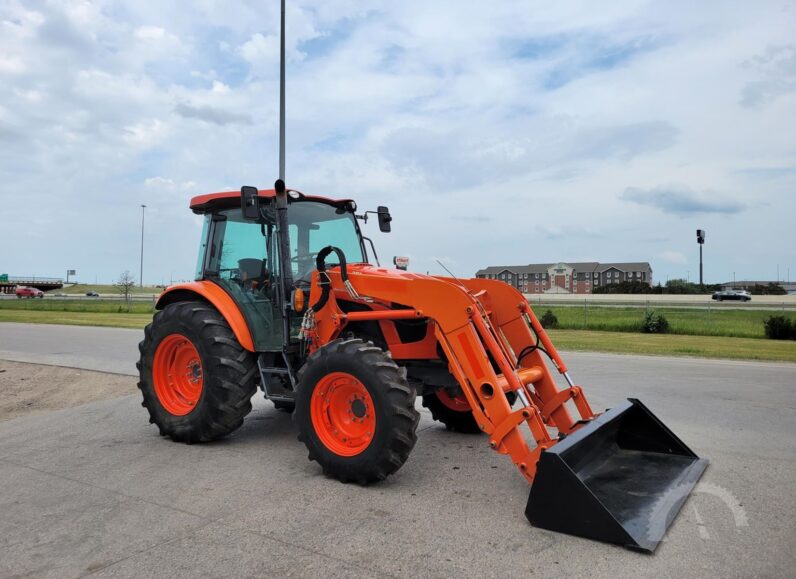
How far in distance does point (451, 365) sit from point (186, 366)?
10.8ft

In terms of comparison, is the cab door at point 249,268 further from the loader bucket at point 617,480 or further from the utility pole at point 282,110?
the utility pole at point 282,110

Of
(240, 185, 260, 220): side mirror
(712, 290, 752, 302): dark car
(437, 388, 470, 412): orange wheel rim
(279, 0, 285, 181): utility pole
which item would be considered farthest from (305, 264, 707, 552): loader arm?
(712, 290, 752, 302): dark car

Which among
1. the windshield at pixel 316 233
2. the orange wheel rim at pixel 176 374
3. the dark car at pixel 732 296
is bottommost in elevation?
the orange wheel rim at pixel 176 374

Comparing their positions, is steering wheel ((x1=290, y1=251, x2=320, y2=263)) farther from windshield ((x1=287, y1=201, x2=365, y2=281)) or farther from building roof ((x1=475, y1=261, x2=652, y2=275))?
building roof ((x1=475, y1=261, x2=652, y2=275))

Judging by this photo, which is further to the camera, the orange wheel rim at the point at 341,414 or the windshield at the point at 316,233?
the windshield at the point at 316,233

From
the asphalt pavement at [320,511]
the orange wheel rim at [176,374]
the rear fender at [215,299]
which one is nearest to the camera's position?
the asphalt pavement at [320,511]

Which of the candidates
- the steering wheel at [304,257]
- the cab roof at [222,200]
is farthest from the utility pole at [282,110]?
the steering wheel at [304,257]

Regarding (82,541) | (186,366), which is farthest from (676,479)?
(186,366)

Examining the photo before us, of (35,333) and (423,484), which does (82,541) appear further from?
(35,333)

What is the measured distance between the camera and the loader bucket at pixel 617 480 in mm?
3799

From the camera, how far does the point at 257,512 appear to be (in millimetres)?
4355

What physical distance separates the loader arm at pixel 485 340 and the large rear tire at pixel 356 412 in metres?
0.50

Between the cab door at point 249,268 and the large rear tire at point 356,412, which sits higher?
the cab door at point 249,268

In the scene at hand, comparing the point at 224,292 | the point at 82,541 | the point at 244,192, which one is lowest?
the point at 82,541
